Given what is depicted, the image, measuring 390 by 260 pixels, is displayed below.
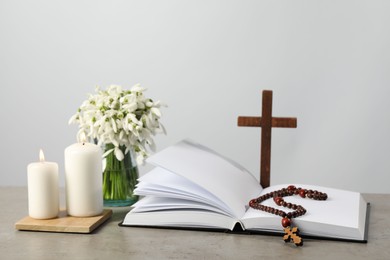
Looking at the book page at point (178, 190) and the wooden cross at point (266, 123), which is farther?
the wooden cross at point (266, 123)

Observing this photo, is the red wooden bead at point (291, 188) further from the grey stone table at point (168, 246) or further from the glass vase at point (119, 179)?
the glass vase at point (119, 179)

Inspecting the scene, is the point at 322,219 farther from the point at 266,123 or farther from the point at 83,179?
the point at 83,179

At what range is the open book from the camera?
1.58 meters

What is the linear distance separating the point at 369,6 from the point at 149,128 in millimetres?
2450

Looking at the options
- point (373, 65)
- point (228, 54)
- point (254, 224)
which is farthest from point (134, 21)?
point (254, 224)

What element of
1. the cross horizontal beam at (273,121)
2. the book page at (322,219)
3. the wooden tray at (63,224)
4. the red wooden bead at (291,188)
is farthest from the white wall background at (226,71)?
the wooden tray at (63,224)

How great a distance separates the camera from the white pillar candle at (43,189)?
1688mm

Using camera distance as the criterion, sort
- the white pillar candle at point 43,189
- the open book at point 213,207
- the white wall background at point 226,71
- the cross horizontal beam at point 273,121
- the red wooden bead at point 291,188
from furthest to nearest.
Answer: the white wall background at point 226,71, the cross horizontal beam at point 273,121, the red wooden bead at point 291,188, the white pillar candle at point 43,189, the open book at point 213,207

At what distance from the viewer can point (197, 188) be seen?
1.70 m

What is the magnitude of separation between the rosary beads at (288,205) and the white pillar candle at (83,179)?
41 centimetres

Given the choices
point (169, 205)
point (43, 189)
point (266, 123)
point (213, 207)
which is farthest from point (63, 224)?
point (266, 123)

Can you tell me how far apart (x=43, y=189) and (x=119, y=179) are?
0.91ft

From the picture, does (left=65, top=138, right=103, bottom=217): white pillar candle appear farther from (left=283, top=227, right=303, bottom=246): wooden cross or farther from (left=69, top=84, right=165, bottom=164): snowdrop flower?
(left=283, top=227, right=303, bottom=246): wooden cross

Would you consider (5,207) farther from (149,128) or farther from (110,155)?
(149,128)
